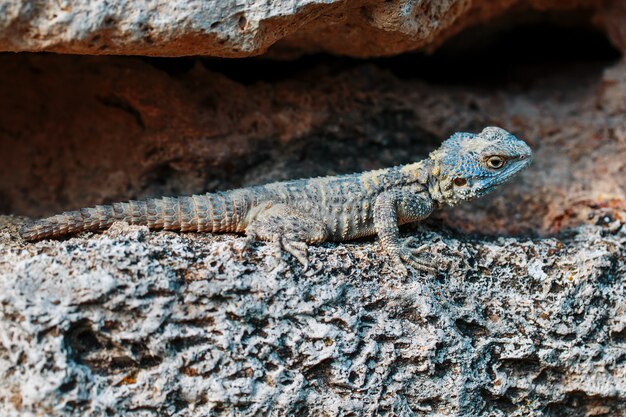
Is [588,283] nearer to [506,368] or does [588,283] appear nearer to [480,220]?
[506,368]

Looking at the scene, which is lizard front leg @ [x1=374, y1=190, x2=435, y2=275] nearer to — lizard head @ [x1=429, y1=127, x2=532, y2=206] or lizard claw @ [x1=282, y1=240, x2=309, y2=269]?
lizard head @ [x1=429, y1=127, x2=532, y2=206]

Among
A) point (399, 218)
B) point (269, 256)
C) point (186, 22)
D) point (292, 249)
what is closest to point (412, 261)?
point (399, 218)

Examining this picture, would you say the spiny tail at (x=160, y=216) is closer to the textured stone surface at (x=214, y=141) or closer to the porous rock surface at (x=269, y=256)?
the porous rock surface at (x=269, y=256)

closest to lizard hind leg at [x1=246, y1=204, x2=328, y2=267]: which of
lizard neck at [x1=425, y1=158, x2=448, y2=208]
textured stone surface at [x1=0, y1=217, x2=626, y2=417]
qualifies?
textured stone surface at [x1=0, y1=217, x2=626, y2=417]

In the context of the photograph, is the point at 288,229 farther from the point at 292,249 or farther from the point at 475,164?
the point at 475,164

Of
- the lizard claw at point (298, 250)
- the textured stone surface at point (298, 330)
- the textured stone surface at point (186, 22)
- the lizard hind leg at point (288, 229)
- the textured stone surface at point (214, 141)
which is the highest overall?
the textured stone surface at point (186, 22)

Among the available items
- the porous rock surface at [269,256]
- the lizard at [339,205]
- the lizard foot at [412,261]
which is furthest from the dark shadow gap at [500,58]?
the lizard foot at [412,261]
